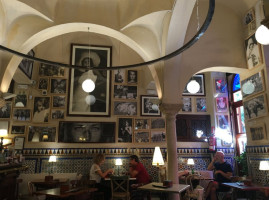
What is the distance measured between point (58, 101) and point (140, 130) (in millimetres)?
3428

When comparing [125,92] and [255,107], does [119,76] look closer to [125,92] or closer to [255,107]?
[125,92]

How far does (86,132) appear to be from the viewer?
29.4ft

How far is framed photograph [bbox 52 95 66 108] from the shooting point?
9.04 m

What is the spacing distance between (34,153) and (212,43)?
7.28 m

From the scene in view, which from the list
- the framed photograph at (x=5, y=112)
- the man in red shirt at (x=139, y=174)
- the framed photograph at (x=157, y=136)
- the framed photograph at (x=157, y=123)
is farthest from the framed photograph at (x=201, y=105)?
the framed photograph at (x=5, y=112)

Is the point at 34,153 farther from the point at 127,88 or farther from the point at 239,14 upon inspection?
the point at 239,14

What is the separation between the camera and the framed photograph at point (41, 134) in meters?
8.69

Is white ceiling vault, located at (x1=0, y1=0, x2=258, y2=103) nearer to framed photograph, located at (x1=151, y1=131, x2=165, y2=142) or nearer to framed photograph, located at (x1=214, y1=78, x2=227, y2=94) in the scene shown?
framed photograph, located at (x1=214, y1=78, x2=227, y2=94)

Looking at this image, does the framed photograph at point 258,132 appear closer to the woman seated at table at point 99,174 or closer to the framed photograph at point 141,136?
the framed photograph at point 141,136

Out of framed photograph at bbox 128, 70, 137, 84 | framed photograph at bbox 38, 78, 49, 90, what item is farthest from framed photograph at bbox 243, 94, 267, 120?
framed photograph at bbox 38, 78, 49, 90

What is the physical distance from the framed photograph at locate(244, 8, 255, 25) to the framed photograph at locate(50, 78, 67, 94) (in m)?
6.78

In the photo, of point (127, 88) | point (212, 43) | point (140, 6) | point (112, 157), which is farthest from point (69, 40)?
point (212, 43)

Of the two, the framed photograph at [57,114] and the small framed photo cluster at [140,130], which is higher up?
the framed photograph at [57,114]

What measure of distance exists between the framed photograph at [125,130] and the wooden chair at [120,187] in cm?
268
